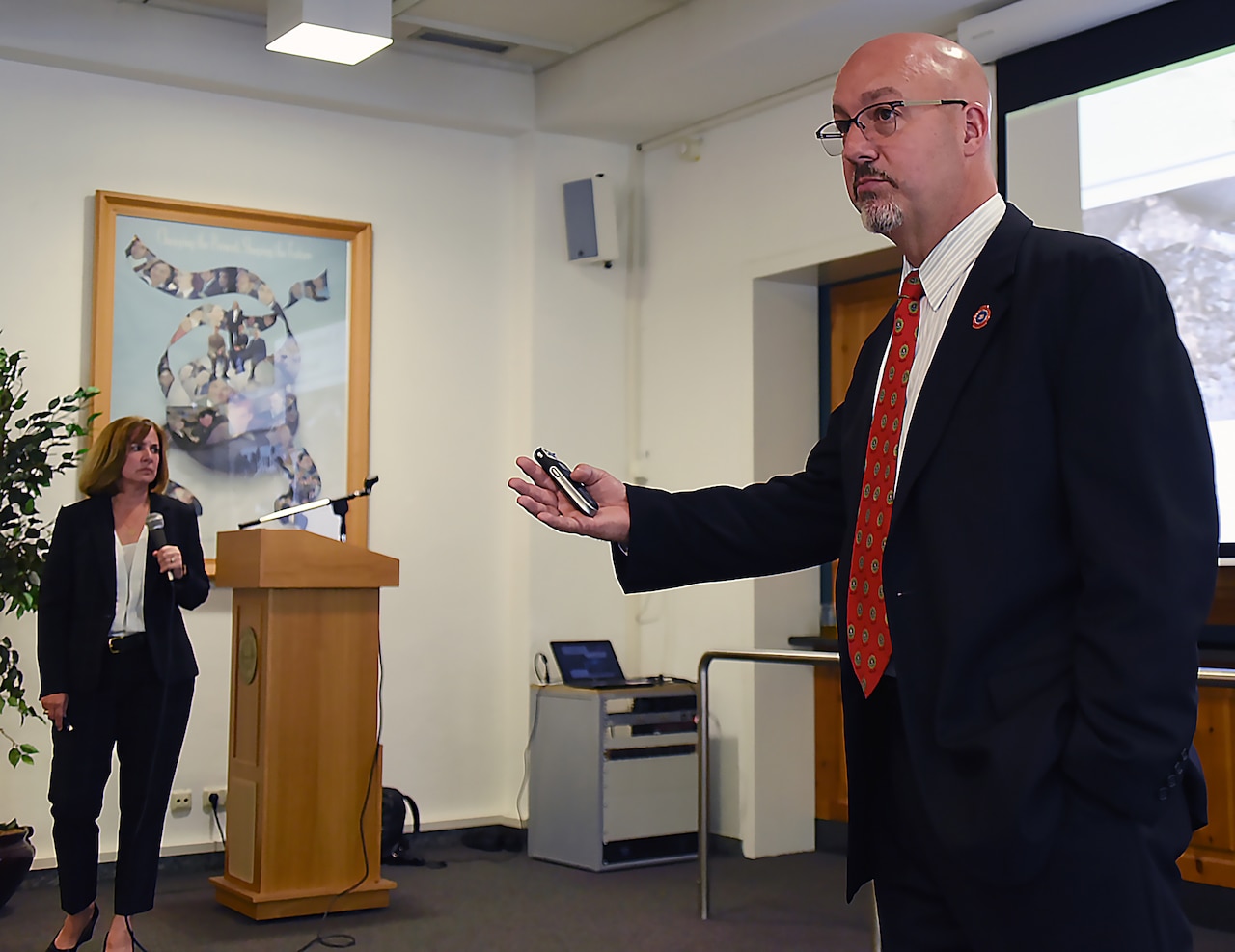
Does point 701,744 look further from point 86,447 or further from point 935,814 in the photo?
point 935,814

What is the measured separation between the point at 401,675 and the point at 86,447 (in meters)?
1.53

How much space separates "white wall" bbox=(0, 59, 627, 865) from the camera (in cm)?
524

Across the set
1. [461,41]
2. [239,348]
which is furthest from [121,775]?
[461,41]

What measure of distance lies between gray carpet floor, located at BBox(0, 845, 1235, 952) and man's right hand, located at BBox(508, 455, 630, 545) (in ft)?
8.68

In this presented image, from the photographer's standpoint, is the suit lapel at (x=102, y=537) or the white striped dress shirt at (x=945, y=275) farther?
the suit lapel at (x=102, y=537)

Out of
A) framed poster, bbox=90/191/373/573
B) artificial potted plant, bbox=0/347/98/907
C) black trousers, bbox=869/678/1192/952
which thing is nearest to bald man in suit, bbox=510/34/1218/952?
black trousers, bbox=869/678/1192/952

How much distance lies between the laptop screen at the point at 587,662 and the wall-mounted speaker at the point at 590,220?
1.64m

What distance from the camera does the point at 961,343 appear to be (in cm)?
144

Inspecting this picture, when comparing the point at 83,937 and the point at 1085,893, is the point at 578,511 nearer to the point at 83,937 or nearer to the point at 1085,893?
the point at 1085,893

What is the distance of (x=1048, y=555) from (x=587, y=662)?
433 centimetres

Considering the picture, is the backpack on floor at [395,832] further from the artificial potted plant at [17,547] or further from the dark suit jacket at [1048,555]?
the dark suit jacket at [1048,555]

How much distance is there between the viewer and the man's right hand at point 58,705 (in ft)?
12.5

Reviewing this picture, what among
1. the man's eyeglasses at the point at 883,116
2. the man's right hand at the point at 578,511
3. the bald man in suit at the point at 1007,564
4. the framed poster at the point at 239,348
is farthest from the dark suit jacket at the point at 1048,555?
the framed poster at the point at 239,348

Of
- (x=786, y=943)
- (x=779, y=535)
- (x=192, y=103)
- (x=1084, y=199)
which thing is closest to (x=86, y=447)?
(x=192, y=103)
